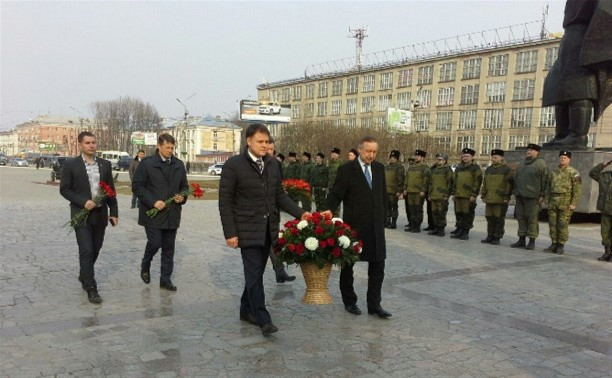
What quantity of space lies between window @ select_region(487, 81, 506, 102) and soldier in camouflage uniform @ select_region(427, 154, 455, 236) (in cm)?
5664

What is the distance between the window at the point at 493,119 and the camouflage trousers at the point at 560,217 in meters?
58.0

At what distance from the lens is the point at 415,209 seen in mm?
12680

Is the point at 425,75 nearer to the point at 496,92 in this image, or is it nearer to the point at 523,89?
the point at 496,92

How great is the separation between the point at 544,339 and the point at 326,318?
210cm

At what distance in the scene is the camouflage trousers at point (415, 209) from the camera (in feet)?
41.3

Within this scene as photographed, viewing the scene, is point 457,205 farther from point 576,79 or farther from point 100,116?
point 100,116

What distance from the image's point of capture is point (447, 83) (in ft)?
229

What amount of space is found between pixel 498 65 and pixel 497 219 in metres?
58.6

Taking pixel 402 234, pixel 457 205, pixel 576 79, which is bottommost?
pixel 402 234

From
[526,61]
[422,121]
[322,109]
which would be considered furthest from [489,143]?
[322,109]

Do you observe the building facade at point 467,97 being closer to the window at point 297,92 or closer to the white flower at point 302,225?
the window at point 297,92

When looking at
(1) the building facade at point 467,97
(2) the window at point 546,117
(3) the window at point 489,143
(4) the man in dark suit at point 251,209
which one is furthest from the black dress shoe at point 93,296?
(3) the window at point 489,143

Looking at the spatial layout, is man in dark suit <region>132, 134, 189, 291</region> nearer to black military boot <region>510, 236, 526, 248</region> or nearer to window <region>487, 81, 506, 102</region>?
black military boot <region>510, 236, 526, 248</region>

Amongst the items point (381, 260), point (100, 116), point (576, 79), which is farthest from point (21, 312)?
point (100, 116)
